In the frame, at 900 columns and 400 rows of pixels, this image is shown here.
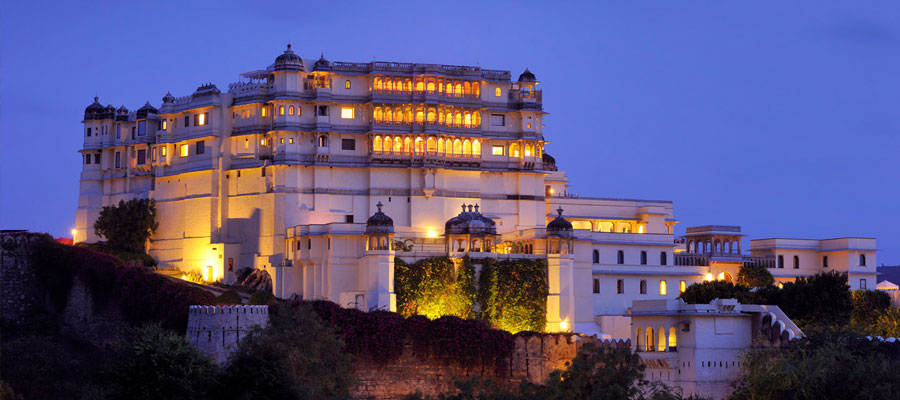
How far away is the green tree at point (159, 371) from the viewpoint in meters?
60.4

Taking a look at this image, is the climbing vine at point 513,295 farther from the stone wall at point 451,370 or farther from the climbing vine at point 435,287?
the stone wall at point 451,370

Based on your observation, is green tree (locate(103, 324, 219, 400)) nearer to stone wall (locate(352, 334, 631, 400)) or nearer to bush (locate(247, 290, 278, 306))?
stone wall (locate(352, 334, 631, 400))

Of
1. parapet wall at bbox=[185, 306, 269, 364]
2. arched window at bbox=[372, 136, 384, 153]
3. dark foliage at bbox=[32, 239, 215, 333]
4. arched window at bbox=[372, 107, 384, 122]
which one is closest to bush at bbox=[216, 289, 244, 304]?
dark foliage at bbox=[32, 239, 215, 333]

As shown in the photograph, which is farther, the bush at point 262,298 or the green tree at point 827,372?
the bush at point 262,298

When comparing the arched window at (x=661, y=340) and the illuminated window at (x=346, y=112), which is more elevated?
the illuminated window at (x=346, y=112)

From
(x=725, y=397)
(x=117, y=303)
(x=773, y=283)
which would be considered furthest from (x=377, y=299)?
(x=773, y=283)

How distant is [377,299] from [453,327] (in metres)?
7.91

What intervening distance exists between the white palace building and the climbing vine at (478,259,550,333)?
3054 millimetres

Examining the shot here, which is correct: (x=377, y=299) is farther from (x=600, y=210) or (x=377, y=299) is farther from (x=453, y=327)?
(x=600, y=210)

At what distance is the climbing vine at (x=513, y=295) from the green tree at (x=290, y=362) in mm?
15822

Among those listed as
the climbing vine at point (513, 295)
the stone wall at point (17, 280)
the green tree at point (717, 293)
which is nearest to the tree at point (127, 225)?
the stone wall at point (17, 280)

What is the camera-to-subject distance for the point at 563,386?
6316 centimetres

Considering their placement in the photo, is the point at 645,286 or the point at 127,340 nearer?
the point at 127,340

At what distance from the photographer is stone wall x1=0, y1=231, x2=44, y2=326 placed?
273ft
